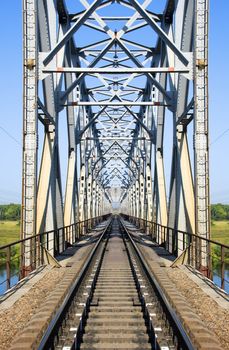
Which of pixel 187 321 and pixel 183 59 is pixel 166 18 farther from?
pixel 187 321

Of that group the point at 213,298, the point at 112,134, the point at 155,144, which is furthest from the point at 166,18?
the point at 112,134

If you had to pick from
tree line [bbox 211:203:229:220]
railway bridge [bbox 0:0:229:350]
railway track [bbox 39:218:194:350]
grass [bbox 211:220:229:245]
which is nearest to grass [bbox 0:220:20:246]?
grass [bbox 211:220:229:245]

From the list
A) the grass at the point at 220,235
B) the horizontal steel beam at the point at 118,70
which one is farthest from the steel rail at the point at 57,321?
the grass at the point at 220,235

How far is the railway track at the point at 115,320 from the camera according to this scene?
560 cm

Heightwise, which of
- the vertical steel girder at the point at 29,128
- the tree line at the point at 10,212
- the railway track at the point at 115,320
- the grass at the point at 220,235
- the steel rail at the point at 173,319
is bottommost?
the grass at the point at 220,235

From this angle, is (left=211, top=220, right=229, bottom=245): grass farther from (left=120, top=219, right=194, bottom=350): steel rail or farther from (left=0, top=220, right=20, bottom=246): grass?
(left=120, top=219, right=194, bottom=350): steel rail

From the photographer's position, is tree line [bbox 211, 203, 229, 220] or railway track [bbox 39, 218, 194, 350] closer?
railway track [bbox 39, 218, 194, 350]

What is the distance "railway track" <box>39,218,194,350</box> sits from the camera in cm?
560

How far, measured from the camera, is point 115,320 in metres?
7.06

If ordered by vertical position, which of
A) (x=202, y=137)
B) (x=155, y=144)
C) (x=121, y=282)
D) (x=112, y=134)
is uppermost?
(x=112, y=134)

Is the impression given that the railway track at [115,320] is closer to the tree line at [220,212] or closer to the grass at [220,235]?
the grass at [220,235]

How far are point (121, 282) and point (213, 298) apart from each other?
2954mm

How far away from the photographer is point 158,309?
7469 millimetres

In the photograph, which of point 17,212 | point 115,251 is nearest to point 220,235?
point 115,251
